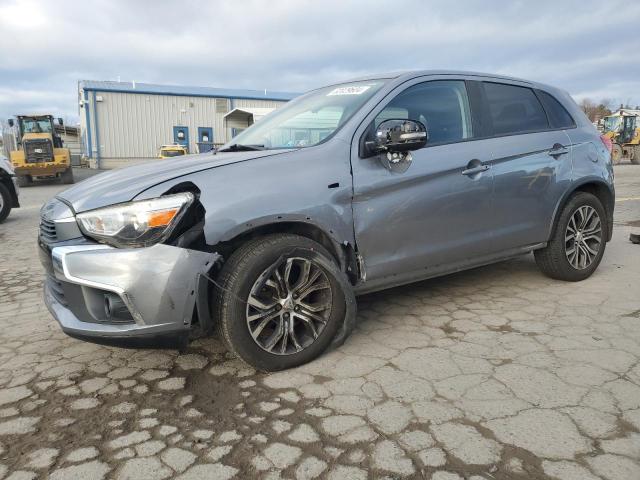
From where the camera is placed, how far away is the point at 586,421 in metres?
2.28

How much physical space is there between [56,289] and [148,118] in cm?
3491

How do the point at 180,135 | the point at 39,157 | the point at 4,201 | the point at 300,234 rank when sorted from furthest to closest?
the point at 180,135, the point at 39,157, the point at 4,201, the point at 300,234

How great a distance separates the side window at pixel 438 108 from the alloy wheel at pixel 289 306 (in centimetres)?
122

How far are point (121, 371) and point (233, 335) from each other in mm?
779

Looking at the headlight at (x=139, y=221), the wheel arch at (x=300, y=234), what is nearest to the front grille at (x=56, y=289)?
the headlight at (x=139, y=221)

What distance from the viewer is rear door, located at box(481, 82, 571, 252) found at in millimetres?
3738

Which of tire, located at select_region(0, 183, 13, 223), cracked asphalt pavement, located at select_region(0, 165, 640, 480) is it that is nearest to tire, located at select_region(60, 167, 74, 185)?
tire, located at select_region(0, 183, 13, 223)

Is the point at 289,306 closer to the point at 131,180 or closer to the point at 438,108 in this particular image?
the point at 131,180

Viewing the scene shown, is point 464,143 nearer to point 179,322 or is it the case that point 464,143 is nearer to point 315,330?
point 315,330

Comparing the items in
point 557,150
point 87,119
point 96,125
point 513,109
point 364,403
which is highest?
point 87,119

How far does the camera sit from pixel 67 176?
2112 centimetres

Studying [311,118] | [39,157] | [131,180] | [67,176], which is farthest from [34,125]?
[131,180]

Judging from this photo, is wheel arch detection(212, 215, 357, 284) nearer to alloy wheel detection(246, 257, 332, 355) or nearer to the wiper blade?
alloy wheel detection(246, 257, 332, 355)

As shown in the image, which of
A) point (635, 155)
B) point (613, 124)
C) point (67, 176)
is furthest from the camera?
point (613, 124)
